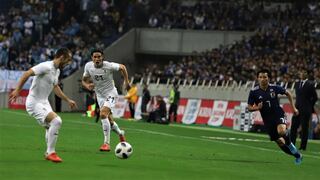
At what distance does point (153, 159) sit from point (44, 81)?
2975 mm

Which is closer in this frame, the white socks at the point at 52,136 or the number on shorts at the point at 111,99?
the white socks at the point at 52,136

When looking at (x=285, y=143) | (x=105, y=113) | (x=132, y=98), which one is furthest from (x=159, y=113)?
(x=285, y=143)

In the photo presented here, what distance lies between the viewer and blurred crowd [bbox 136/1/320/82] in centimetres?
4441

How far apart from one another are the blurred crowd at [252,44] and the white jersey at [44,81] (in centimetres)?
2496

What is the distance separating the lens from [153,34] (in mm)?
56594

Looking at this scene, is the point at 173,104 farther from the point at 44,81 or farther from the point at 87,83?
the point at 44,81

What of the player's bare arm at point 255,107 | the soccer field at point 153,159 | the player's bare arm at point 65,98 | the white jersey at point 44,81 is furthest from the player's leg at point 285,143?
the white jersey at point 44,81

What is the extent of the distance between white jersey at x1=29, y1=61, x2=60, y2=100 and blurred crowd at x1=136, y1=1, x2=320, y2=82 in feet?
81.9

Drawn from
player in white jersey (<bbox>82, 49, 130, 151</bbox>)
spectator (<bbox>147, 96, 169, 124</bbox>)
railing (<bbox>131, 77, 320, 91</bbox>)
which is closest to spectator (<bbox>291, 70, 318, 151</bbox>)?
player in white jersey (<bbox>82, 49, 130, 151</bbox>)

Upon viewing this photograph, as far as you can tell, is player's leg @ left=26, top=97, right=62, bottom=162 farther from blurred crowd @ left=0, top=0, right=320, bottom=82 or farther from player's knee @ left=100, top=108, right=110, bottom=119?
blurred crowd @ left=0, top=0, right=320, bottom=82

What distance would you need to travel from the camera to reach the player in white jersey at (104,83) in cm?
2053

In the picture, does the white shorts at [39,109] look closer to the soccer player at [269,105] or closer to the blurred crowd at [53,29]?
the soccer player at [269,105]

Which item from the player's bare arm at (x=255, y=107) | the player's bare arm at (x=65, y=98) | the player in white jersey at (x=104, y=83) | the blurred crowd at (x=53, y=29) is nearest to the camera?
the player's bare arm at (x=65, y=98)

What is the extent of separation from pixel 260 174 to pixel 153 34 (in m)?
41.0
